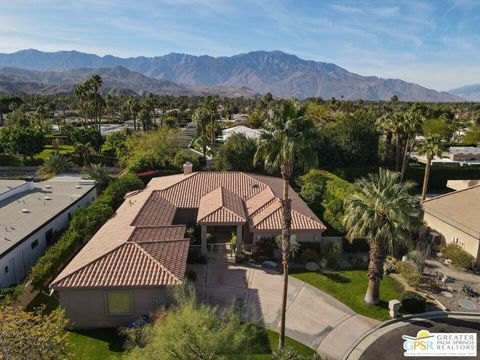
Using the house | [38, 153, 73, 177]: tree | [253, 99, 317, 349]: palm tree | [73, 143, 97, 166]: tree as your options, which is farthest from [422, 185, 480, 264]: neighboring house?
[73, 143, 97, 166]: tree

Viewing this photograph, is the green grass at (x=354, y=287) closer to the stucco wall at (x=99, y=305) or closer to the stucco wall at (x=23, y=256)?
the stucco wall at (x=99, y=305)

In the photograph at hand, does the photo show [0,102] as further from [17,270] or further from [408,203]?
[408,203]

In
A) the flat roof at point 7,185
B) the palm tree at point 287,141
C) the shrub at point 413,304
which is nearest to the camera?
the palm tree at point 287,141

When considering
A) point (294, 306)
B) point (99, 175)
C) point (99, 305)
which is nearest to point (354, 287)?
point (294, 306)

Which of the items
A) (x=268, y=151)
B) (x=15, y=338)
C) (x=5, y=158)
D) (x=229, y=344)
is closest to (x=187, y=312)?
(x=229, y=344)

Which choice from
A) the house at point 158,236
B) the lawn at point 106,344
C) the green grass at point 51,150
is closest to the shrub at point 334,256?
the house at point 158,236

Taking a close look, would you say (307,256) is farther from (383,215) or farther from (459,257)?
(459,257)
